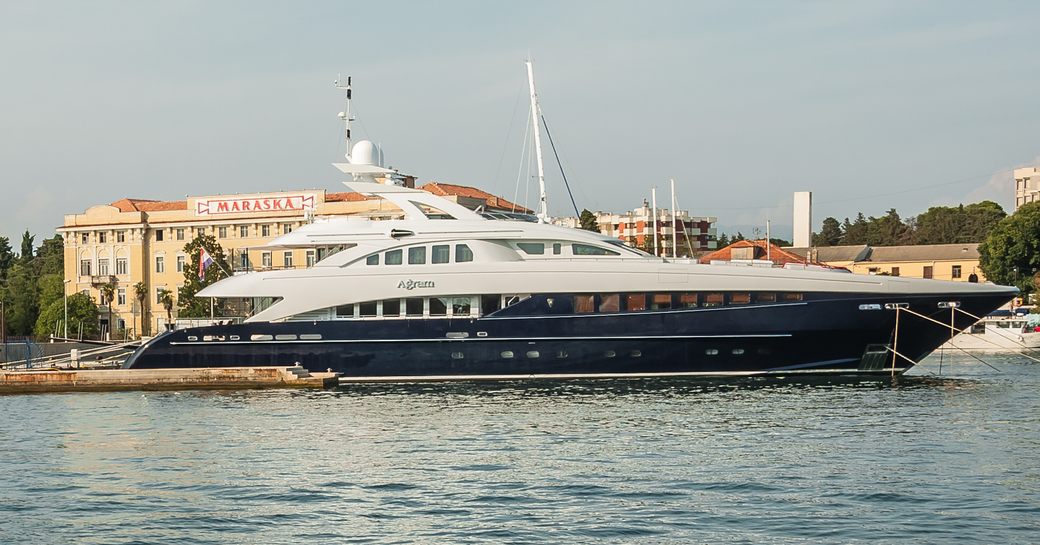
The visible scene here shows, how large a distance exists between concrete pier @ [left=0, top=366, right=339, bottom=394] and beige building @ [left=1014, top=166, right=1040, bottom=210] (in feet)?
398

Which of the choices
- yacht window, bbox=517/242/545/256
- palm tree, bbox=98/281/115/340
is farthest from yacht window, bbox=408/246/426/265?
palm tree, bbox=98/281/115/340

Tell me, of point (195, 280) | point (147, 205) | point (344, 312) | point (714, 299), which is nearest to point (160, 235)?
point (147, 205)

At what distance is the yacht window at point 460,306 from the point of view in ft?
120

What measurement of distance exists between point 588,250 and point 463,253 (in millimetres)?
3647

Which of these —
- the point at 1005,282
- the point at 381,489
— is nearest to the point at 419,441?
the point at 381,489

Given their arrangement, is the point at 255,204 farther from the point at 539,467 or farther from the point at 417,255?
the point at 539,467

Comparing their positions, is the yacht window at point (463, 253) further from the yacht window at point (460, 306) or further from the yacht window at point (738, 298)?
the yacht window at point (738, 298)

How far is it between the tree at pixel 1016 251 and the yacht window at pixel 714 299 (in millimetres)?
52254

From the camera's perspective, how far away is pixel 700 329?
35.5 m

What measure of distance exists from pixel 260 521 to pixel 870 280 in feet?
74.3

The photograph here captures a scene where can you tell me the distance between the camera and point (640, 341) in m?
35.8

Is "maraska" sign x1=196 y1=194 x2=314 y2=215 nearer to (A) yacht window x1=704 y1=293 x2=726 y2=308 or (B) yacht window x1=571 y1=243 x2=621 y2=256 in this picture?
(B) yacht window x1=571 y1=243 x2=621 y2=256

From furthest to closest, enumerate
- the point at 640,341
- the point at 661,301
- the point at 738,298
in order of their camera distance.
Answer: the point at 640,341 < the point at 661,301 < the point at 738,298

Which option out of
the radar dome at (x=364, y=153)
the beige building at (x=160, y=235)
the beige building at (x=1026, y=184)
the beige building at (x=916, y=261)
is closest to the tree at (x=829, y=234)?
the beige building at (x=1026, y=184)
